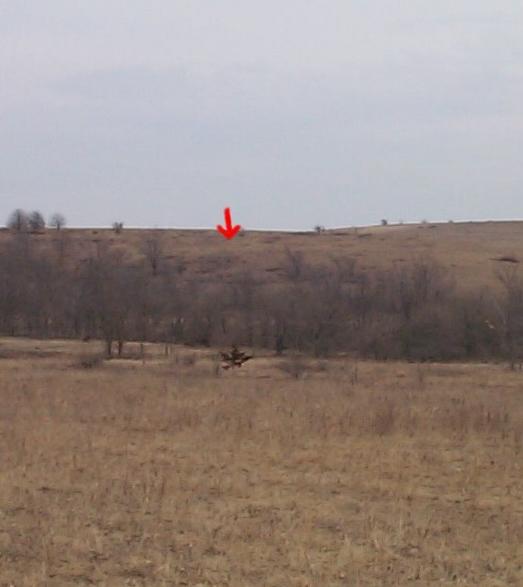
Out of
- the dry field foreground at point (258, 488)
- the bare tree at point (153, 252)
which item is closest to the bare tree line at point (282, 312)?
the bare tree at point (153, 252)

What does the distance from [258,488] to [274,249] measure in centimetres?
6074

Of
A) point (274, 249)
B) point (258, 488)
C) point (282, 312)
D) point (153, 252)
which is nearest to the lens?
point (258, 488)

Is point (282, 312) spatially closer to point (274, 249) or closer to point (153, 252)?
point (153, 252)

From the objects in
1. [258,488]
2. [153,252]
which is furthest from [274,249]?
[258,488]

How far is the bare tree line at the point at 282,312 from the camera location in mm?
40469

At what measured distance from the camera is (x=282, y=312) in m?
43.2

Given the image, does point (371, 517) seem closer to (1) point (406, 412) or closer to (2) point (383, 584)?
(2) point (383, 584)

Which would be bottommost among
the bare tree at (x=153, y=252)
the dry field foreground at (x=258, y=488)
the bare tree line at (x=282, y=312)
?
the dry field foreground at (x=258, y=488)

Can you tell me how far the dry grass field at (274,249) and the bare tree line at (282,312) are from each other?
20.2ft

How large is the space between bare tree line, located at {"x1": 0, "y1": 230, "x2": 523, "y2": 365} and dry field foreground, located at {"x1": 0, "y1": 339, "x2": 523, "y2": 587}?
18.9 m

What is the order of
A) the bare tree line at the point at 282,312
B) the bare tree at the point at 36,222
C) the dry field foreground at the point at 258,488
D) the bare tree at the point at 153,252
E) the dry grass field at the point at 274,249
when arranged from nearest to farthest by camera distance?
the dry field foreground at the point at 258,488
the bare tree line at the point at 282,312
the bare tree at the point at 153,252
the dry grass field at the point at 274,249
the bare tree at the point at 36,222

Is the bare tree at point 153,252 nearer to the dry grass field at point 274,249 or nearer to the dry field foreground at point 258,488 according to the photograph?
the dry grass field at point 274,249

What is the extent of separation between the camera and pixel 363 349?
40.8m

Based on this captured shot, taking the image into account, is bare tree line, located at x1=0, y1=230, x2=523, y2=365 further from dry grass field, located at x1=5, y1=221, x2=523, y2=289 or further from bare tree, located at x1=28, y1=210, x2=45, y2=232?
bare tree, located at x1=28, y1=210, x2=45, y2=232
